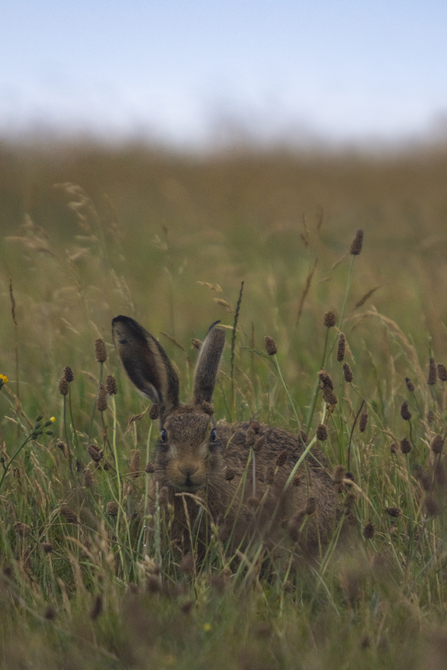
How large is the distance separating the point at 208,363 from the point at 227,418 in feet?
2.51

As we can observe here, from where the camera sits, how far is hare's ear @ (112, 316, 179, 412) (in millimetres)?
3865

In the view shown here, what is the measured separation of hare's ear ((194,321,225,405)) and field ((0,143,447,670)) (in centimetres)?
8

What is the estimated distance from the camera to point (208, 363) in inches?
157

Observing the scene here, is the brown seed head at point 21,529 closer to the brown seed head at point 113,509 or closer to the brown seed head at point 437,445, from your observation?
the brown seed head at point 113,509

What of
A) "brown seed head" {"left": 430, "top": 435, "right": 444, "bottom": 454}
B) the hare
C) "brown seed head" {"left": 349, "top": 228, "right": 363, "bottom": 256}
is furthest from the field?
"brown seed head" {"left": 349, "top": 228, "right": 363, "bottom": 256}

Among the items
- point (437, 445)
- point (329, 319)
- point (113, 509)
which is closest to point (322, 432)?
point (437, 445)

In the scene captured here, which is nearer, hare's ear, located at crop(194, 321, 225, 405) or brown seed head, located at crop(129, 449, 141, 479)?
brown seed head, located at crop(129, 449, 141, 479)

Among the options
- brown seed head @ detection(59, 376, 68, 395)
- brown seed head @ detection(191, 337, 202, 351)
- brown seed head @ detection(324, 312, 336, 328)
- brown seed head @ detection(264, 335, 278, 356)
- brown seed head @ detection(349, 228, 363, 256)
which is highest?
brown seed head @ detection(349, 228, 363, 256)

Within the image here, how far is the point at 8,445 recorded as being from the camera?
4.75m

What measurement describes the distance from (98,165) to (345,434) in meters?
13.3

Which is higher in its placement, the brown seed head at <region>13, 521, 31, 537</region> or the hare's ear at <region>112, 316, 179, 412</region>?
the hare's ear at <region>112, 316, 179, 412</region>

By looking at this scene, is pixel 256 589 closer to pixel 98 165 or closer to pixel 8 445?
pixel 8 445

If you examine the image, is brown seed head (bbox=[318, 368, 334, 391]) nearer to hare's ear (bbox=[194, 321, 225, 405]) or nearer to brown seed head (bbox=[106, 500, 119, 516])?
hare's ear (bbox=[194, 321, 225, 405])

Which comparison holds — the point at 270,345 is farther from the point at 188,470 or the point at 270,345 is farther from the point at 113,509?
the point at 113,509
